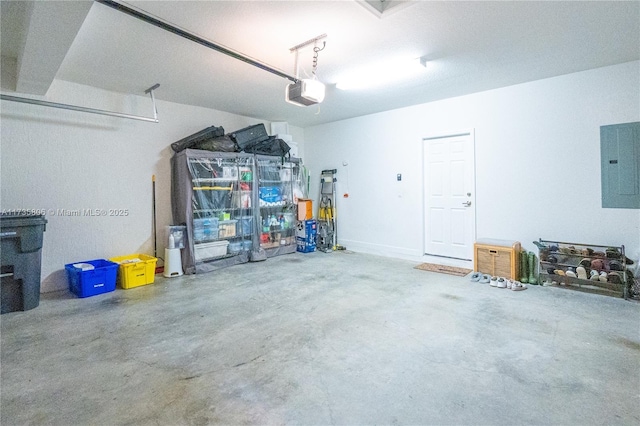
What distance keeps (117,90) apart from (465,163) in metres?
5.37

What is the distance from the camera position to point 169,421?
1.70 meters

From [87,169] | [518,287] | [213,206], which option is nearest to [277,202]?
[213,206]

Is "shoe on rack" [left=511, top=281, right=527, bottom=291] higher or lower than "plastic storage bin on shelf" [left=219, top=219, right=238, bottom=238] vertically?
lower

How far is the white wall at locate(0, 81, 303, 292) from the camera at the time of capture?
3.84 meters

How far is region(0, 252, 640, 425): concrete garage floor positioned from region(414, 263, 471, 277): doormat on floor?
782 millimetres

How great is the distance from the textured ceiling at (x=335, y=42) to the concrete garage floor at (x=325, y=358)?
2.54 m

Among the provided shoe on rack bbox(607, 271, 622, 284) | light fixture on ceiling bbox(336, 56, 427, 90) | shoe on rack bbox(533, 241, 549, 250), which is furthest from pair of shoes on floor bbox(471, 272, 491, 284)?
light fixture on ceiling bbox(336, 56, 427, 90)

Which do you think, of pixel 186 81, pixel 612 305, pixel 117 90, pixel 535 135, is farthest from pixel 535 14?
pixel 117 90

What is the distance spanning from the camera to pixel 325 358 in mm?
2320

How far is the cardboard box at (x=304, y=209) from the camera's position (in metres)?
6.50

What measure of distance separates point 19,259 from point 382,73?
454 centimetres

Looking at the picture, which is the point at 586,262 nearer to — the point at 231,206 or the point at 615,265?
the point at 615,265

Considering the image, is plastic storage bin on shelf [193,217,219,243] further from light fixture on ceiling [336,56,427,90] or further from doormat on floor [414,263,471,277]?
doormat on floor [414,263,471,277]

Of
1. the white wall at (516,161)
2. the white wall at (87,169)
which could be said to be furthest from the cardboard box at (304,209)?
the white wall at (87,169)
